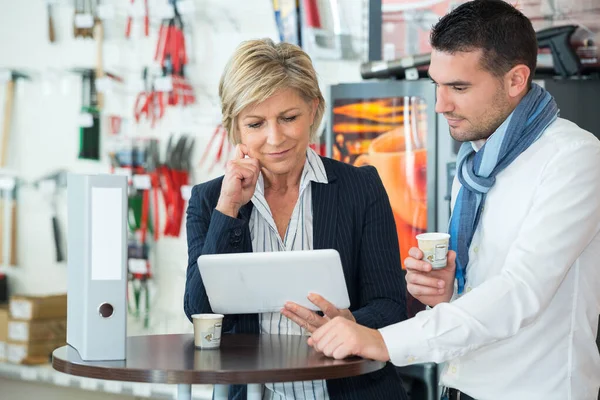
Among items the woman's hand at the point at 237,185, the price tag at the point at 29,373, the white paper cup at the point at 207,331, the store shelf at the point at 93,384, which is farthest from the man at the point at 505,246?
the price tag at the point at 29,373

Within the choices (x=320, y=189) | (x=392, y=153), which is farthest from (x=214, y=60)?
(x=320, y=189)

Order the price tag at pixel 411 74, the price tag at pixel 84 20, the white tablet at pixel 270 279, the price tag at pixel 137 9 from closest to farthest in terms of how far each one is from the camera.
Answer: the white tablet at pixel 270 279
the price tag at pixel 411 74
the price tag at pixel 137 9
the price tag at pixel 84 20

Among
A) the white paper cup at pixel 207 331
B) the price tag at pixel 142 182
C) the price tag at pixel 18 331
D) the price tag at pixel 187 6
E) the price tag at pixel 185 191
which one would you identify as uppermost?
the price tag at pixel 187 6

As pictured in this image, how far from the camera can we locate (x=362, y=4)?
4594 mm

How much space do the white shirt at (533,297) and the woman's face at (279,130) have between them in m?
0.58

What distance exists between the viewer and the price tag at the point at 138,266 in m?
5.17

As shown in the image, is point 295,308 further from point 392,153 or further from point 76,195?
point 392,153

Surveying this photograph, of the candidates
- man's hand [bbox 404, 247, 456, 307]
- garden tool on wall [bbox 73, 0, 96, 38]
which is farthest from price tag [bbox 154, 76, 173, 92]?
man's hand [bbox 404, 247, 456, 307]

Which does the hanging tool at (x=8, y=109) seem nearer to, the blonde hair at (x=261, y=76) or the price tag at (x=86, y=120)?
the price tag at (x=86, y=120)

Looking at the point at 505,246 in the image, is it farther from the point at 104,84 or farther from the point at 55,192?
the point at 55,192

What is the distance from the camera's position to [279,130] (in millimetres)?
2295

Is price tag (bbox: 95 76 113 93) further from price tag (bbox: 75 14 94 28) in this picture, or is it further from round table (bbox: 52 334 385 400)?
round table (bbox: 52 334 385 400)

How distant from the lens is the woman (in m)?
2.18

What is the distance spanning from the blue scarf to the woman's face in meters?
0.47
